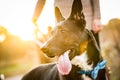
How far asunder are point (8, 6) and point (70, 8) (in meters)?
0.46

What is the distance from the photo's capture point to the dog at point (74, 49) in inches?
A: 84.5

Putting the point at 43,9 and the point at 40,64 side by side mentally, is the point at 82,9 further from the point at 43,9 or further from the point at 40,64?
the point at 40,64

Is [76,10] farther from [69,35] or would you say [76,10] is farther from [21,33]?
[21,33]

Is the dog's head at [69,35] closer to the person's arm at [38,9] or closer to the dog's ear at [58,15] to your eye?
the dog's ear at [58,15]

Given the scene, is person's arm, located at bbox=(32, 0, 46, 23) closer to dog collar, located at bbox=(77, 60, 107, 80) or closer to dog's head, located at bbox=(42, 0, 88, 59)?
dog's head, located at bbox=(42, 0, 88, 59)

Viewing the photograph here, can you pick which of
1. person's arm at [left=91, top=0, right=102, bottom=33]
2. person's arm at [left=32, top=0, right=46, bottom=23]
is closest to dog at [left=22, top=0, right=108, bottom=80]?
person's arm at [left=91, top=0, right=102, bottom=33]

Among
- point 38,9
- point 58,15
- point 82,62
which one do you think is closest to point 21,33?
point 38,9

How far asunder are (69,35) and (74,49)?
9 centimetres

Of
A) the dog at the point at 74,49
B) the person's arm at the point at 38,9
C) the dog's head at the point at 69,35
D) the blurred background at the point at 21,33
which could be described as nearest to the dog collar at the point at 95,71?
the dog at the point at 74,49

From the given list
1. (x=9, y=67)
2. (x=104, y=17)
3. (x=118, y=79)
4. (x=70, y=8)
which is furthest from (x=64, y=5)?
(x=118, y=79)

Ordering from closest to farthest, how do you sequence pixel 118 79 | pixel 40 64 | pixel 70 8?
pixel 70 8 < pixel 40 64 < pixel 118 79

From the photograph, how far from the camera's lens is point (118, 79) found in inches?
118

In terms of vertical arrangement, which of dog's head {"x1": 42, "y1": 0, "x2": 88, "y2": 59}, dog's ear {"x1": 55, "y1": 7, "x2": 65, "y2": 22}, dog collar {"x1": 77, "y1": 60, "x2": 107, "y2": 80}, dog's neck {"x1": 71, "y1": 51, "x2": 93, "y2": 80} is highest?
dog's ear {"x1": 55, "y1": 7, "x2": 65, "y2": 22}

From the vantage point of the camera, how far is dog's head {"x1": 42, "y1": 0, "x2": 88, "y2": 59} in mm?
2131
